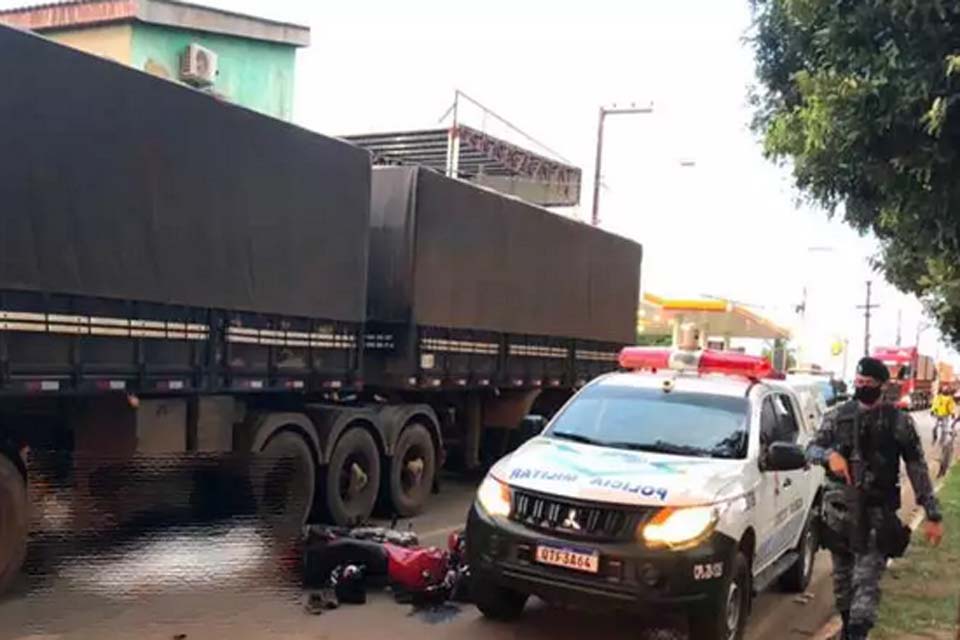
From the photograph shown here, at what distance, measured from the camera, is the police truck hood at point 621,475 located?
18.2 feet

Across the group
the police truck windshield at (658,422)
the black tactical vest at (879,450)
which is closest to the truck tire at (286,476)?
the police truck windshield at (658,422)

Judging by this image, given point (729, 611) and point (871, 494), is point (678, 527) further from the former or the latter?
point (871, 494)

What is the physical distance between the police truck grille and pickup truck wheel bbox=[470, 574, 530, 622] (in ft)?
1.84

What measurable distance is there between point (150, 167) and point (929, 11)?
192 inches

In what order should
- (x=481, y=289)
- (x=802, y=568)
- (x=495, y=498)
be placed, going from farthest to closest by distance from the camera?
(x=481, y=289) < (x=802, y=568) < (x=495, y=498)

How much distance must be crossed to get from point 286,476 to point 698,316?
24.4m

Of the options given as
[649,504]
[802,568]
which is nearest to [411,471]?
[802,568]

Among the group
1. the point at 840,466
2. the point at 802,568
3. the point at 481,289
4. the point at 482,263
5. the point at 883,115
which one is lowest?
the point at 802,568

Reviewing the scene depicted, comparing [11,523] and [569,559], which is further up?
[569,559]

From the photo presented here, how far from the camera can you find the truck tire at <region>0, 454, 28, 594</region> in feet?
20.1

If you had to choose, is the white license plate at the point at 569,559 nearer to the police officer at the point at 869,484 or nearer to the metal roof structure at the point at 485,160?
the police officer at the point at 869,484

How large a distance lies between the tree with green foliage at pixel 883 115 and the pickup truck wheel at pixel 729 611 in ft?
7.47

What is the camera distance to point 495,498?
5965 mm

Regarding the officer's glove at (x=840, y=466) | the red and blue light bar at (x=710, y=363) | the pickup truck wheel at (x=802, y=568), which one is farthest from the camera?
the pickup truck wheel at (x=802, y=568)
